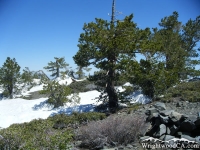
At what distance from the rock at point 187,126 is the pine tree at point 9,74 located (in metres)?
22.8

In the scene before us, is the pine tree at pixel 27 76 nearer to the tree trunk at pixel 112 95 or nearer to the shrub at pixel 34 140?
the tree trunk at pixel 112 95

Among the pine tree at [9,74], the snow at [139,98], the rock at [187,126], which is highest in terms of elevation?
the pine tree at [9,74]

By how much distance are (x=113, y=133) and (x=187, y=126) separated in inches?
79.6

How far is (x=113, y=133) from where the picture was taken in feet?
18.2

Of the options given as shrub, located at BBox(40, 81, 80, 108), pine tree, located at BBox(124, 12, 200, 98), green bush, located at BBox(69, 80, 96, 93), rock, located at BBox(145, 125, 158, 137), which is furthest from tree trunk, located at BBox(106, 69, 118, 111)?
green bush, located at BBox(69, 80, 96, 93)

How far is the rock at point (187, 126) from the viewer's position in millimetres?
4873

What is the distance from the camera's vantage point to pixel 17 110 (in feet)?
53.3

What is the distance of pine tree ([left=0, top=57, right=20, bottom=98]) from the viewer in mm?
23406

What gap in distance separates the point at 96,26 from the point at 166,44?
23.2 ft

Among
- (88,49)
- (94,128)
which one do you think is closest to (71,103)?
(88,49)

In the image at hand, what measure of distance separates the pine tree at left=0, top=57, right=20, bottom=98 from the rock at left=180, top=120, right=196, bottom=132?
22756 millimetres

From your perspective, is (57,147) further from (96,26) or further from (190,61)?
(190,61)

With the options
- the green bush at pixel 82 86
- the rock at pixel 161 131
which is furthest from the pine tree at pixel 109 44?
the green bush at pixel 82 86

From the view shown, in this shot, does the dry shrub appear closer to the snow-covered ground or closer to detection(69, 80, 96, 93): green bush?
the snow-covered ground
